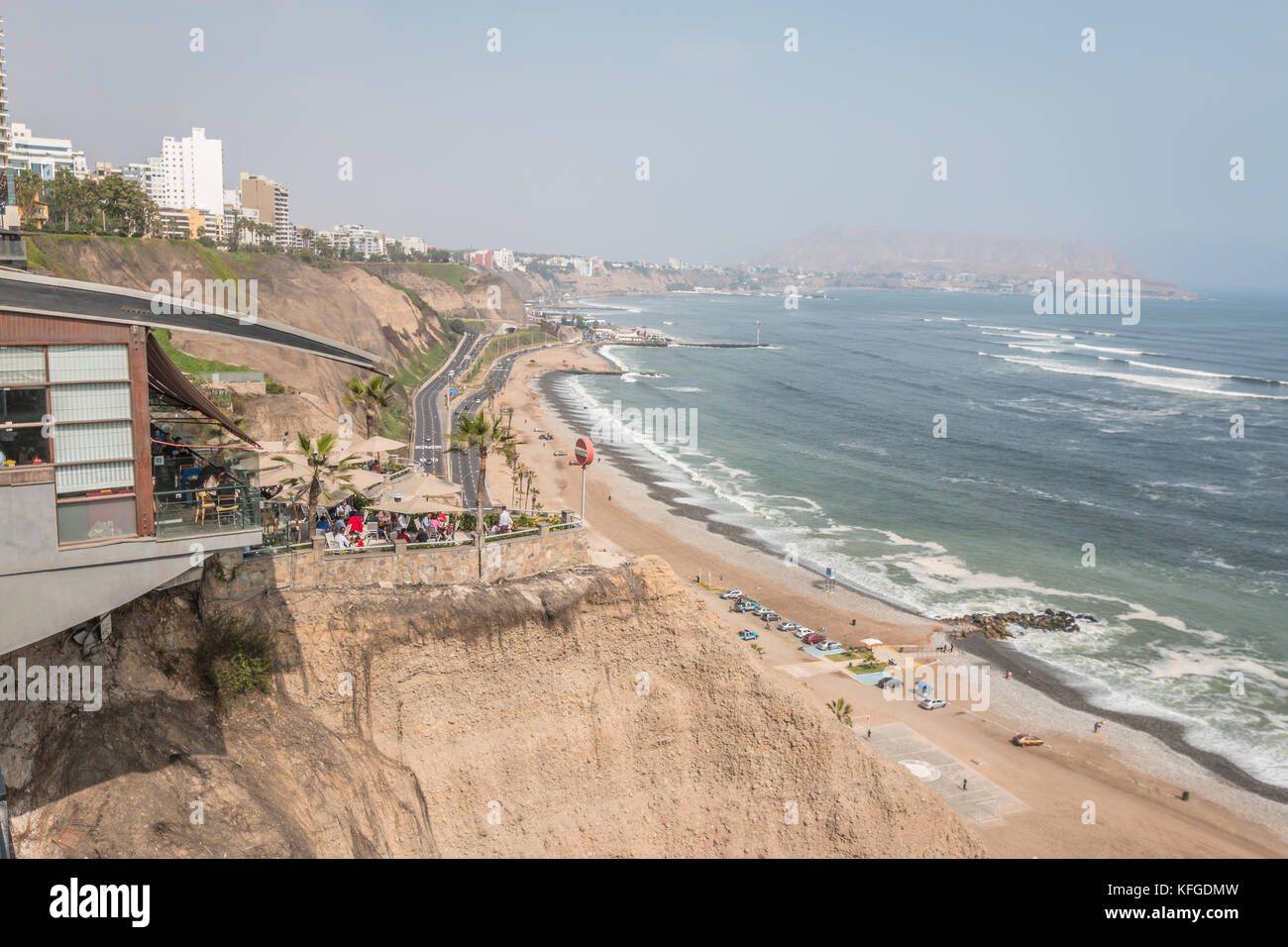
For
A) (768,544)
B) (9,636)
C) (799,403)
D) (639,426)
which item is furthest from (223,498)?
(799,403)

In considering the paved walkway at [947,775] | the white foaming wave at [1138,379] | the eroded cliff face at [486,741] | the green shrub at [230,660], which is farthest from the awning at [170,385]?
the white foaming wave at [1138,379]

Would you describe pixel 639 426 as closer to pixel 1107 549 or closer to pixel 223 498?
pixel 1107 549

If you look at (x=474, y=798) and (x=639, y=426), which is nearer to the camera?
(x=474, y=798)

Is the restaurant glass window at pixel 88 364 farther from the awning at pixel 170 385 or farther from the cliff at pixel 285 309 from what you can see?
the cliff at pixel 285 309

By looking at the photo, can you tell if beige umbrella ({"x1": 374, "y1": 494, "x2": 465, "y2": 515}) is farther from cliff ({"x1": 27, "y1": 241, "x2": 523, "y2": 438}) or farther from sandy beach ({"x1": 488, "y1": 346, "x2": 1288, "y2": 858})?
cliff ({"x1": 27, "y1": 241, "x2": 523, "y2": 438})

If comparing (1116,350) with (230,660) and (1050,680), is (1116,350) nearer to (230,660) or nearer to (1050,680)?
(1050,680)
